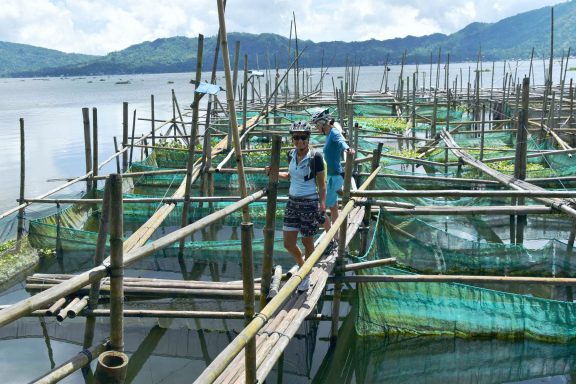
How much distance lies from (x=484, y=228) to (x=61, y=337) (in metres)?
5.57

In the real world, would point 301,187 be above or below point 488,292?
above

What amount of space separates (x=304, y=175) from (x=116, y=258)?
7.51ft

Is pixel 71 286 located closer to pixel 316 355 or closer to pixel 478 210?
pixel 316 355

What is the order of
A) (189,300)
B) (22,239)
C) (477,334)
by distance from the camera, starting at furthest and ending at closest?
1. (22,239)
2. (189,300)
3. (477,334)

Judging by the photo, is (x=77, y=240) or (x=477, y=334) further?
(x=77, y=240)

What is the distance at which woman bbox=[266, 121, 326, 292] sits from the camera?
4.80m

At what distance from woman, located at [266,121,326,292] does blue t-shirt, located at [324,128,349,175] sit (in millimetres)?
803

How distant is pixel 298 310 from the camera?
14.0ft

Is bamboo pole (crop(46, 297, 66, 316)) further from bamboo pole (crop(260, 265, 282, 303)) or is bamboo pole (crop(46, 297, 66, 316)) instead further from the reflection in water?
the reflection in water

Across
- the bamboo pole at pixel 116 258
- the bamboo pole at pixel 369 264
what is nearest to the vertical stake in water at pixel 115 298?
the bamboo pole at pixel 116 258

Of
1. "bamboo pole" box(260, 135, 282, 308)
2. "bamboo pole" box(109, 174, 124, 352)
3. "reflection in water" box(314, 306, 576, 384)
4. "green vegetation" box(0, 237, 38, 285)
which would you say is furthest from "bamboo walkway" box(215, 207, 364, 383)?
Result: "green vegetation" box(0, 237, 38, 285)

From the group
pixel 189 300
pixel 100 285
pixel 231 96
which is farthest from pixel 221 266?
pixel 231 96

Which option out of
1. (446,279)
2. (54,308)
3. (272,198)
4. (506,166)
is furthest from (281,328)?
(506,166)

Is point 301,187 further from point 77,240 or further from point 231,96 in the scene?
point 77,240
